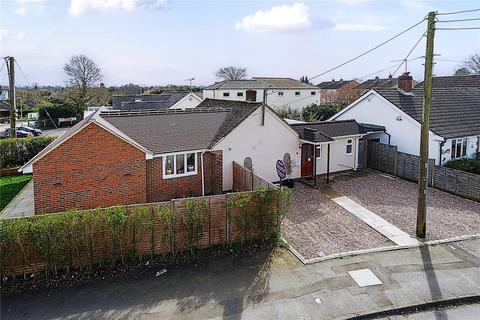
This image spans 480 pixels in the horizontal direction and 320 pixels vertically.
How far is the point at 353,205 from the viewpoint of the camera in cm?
1783

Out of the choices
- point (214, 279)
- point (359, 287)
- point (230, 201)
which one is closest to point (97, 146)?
point (230, 201)

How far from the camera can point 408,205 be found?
17875mm

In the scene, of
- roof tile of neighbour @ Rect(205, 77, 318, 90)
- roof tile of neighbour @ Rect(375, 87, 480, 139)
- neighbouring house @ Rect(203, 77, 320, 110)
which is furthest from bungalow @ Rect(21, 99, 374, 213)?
roof tile of neighbour @ Rect(205, 77, 318, 90)

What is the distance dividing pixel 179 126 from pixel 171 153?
2.81 meters

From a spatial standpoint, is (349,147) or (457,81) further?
(457,81)

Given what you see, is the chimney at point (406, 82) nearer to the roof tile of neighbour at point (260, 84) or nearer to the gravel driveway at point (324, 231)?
the gravel driveway at point (324, 231)

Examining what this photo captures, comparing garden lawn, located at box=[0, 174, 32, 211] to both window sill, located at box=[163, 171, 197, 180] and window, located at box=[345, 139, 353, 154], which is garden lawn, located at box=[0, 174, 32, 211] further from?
window, located at box=[345, 139, 353, 154]

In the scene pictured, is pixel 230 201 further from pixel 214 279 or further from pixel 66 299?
pixel 66 299

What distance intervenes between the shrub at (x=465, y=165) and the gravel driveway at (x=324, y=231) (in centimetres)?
872

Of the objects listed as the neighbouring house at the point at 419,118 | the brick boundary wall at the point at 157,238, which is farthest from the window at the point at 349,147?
the brick boundary wall at the point at 157,238

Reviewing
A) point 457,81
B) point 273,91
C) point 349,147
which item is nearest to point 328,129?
point 349,147

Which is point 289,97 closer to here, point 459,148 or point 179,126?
point 459,148

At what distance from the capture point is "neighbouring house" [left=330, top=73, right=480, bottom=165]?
22.6 metres

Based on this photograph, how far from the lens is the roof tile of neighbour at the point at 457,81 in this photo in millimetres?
43781
